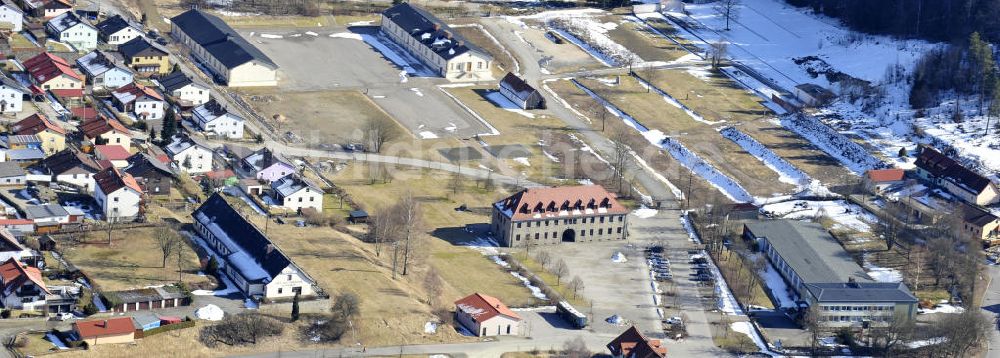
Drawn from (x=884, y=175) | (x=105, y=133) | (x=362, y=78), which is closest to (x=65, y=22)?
(x=362, y=78)

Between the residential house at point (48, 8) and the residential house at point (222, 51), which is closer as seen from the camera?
the residential house at point (222, 51)

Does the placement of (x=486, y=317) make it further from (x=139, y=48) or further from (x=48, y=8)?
(x=48, y=8)

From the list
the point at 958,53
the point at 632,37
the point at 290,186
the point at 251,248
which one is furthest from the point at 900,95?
the point at 251,248

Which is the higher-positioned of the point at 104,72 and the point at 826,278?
the point at 104,72

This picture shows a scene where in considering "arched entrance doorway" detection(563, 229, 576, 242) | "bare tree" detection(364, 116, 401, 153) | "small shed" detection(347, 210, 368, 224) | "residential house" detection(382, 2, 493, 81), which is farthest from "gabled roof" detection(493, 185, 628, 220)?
"residential house" detection(382, 2, 493, 81)

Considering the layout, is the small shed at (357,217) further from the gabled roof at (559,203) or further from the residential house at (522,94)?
the residential house at (522,94)

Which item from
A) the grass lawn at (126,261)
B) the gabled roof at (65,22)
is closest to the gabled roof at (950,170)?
the grass lawn at (126,261)

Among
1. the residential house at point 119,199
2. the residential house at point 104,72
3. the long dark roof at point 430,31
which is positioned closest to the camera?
the residential house at point 119,199

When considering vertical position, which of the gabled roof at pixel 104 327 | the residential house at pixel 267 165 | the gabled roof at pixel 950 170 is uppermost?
the gabled roof at pixel 104 327
